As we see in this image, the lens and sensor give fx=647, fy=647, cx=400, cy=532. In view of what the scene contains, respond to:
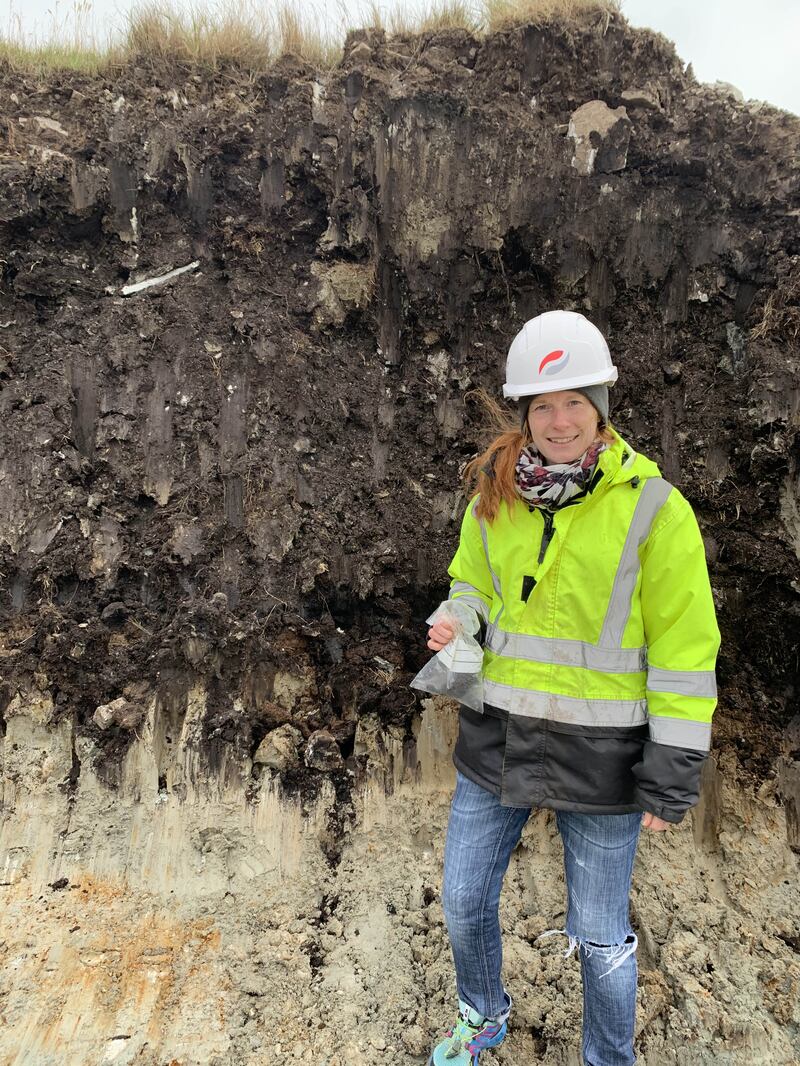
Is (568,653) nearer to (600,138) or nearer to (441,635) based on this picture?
(441,635)

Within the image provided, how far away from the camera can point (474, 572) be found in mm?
2506

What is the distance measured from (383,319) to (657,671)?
3.11 metres

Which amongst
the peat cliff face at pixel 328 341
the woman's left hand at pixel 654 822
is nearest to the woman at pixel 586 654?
the woman's left hand at pixel 654 822

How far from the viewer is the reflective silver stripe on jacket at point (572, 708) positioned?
2143mm

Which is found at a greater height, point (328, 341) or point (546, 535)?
point (328, 341)

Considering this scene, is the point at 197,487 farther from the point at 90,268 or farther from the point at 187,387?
the point at 90,268

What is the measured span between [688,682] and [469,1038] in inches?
71.3

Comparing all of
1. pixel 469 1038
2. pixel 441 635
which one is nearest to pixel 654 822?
pixel 441 635

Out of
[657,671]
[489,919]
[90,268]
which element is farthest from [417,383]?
[489,919]

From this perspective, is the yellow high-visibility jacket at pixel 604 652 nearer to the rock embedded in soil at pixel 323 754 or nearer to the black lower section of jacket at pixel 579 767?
the black lower section of jacket at pixel 579 767

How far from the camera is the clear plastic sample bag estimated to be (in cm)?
233

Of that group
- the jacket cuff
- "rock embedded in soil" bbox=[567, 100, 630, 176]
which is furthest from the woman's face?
"rock embedded in soil" bbox=[567, 100, 630, 176]

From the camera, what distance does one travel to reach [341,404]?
432cm

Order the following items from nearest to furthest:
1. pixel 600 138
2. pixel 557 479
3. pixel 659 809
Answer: pixel 659 809 < pixel 557 479 < pixel 600 138
